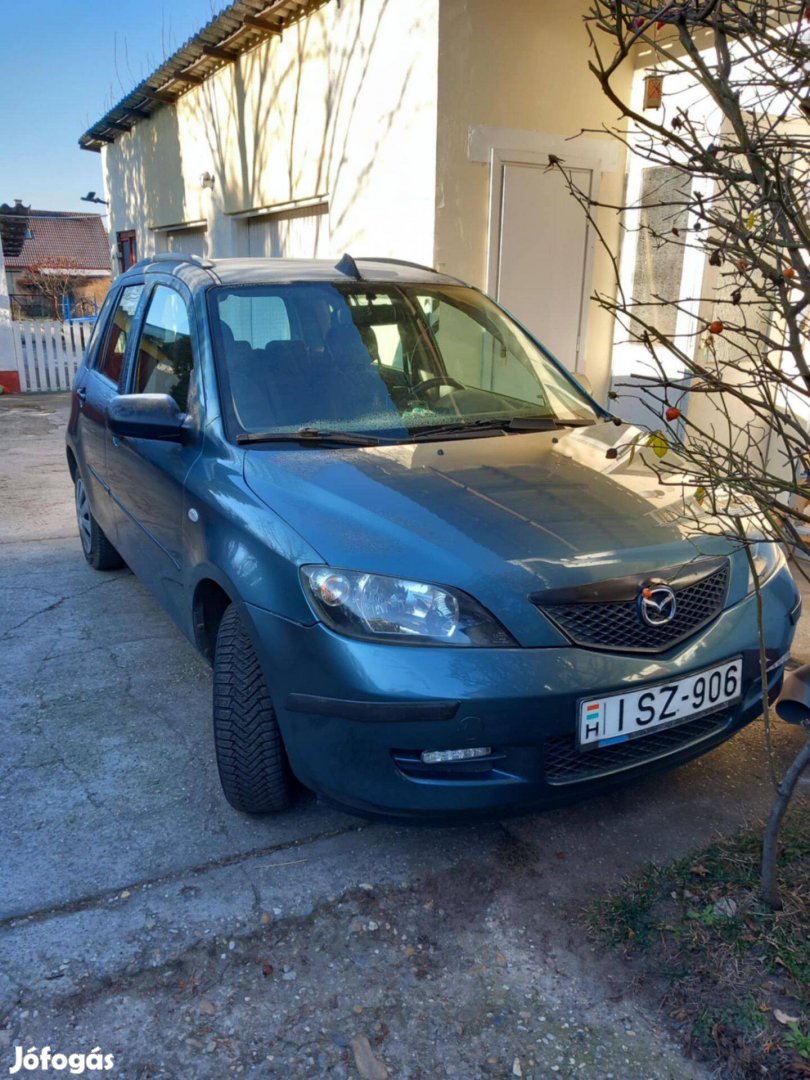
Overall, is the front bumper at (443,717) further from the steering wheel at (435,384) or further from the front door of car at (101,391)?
the front door of car at (101,391)

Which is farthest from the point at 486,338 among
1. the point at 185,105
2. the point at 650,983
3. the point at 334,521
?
the point at 185,105

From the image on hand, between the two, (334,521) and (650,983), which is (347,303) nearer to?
(334,521)

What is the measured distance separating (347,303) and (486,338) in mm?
669

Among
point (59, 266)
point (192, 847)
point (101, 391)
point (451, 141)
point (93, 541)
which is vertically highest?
point (451, 141)

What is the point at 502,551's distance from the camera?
2.32m

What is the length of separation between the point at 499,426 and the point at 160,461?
1325mm

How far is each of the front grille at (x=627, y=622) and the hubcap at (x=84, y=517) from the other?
3.56 meters

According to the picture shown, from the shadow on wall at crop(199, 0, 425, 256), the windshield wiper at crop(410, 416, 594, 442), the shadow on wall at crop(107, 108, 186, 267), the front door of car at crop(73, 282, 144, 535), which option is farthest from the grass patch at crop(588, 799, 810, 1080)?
the shadow on wall at crop(107, 108, 186, 267)

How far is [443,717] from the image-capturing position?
7.04 ft

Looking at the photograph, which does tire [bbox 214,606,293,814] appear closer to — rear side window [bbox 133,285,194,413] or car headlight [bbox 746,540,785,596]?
rear side window [bbox 133,285,194,413]

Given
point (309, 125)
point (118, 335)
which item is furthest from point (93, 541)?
point (309, 125)

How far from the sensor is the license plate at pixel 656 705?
2252mm

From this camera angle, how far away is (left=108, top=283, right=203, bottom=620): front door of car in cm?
312

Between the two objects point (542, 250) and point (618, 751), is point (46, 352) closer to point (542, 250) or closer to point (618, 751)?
point (542, 250)
